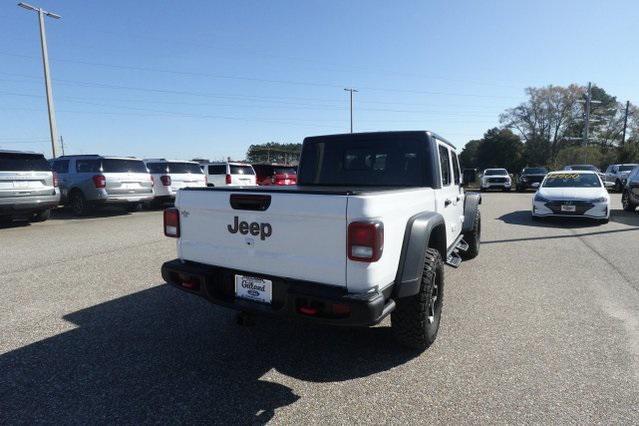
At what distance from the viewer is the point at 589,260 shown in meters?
6.47

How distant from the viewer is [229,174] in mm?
15305

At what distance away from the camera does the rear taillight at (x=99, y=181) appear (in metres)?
11.1

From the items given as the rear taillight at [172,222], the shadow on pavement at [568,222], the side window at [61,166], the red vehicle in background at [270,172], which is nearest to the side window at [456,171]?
the shadow on pavement at [568,222]

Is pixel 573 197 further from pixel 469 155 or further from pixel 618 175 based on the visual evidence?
pixel 469 155

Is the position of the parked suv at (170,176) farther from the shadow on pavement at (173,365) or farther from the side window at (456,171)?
the side window at (456,171)

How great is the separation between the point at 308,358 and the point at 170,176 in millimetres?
11901

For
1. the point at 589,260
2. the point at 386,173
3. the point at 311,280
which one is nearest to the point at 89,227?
the point at 386,173

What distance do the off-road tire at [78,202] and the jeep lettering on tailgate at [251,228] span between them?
1044cm

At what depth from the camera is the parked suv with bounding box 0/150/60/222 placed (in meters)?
8.84

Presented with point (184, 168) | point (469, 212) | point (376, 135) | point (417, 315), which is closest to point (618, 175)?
point (469, 212)

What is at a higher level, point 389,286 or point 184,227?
point 184,227

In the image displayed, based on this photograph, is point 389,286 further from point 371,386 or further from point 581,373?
point 581,373

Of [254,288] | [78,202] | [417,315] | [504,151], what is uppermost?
[504,151]

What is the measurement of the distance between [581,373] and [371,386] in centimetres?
159
